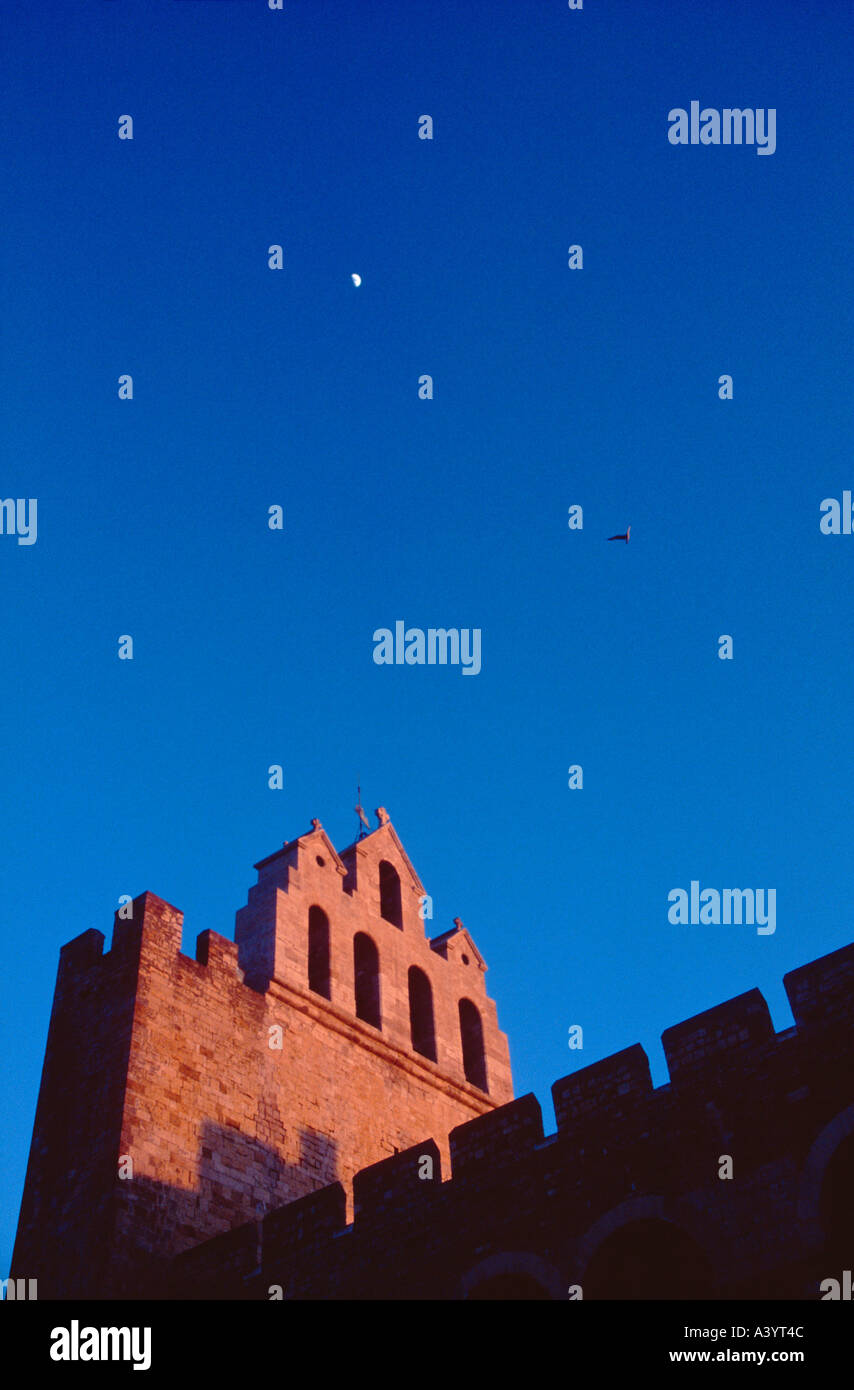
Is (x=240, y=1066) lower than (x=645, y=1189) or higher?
higher

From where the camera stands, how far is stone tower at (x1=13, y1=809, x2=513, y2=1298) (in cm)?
1582

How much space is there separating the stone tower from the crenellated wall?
1.95m

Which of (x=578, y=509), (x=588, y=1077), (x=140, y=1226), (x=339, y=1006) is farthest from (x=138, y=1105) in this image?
(x=578, y=509)

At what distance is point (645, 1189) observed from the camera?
473 inches

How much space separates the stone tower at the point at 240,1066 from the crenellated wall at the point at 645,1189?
1.95 m

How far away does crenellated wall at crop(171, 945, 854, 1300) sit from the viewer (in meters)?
11.0

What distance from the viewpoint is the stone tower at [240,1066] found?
51.9ft

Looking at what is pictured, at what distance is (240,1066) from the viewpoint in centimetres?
1825

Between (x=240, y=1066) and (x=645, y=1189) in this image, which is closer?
(x=645, y=1189)

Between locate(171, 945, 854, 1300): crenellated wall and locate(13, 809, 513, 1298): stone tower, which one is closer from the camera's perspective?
locate(171, 945, 854, 1300): crenellated wall

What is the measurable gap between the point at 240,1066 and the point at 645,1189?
25.9 feet

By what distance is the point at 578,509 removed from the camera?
2334cm

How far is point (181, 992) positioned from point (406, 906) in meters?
7.09
